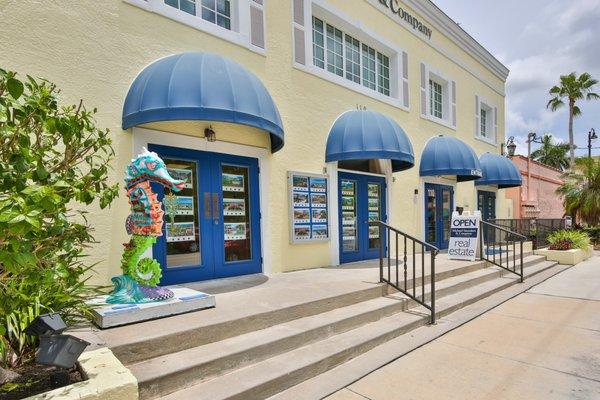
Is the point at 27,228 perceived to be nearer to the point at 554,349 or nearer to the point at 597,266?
the point at 554,349

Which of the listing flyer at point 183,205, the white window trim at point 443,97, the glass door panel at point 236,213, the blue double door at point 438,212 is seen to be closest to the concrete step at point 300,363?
the glass door panel at point 236,213

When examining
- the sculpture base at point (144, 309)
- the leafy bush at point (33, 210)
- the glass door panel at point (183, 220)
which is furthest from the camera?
the glass door panel at point (183, 220)

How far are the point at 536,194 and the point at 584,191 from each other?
13.0 ft

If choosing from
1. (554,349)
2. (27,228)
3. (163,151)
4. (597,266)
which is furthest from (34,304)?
(597,266)

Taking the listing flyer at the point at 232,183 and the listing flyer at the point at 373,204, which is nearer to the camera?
the listing flyer at the point at 232,183

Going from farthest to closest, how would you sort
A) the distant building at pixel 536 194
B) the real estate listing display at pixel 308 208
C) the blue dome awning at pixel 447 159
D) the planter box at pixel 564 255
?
1. the distant building at pixel 536 194
2. the planter box at pixel 564 255
3. the blue dome awning at pixel 447 159
4. the real estate listing display at pixel 308 208

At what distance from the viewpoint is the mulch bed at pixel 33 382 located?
2.41m

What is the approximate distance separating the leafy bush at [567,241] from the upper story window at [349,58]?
24.6ft

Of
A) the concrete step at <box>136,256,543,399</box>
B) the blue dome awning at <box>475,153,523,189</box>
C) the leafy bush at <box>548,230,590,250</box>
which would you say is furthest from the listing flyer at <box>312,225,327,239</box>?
the leafy bush at <box>548,230,590,250</box>

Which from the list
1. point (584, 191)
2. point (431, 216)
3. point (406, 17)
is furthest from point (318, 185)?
point (584, 191)

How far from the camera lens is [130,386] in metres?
2.49

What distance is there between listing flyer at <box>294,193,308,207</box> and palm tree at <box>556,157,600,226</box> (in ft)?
48.3

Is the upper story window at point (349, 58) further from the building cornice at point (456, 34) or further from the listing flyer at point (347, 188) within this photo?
the listing flyer at point (347, 188)

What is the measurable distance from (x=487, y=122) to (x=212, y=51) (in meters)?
13.0
